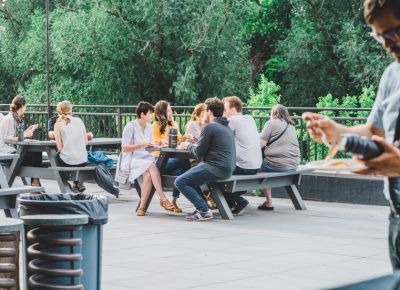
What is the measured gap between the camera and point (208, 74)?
28.6m

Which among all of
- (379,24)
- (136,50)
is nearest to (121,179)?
(379,24)

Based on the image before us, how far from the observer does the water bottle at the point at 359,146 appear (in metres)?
2.67

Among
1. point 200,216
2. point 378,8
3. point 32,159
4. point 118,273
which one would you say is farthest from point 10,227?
point 32,159

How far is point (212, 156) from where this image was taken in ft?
40.2

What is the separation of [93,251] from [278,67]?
89.6ft

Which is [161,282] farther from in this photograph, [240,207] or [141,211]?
[240,207]

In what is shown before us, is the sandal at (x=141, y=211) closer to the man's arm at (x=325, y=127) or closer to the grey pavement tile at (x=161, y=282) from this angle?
the grey pavement tile at (x=161, y=282)

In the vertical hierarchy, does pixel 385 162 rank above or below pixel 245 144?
above

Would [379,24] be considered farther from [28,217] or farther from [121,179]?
[121,179]

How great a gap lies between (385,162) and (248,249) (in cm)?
747

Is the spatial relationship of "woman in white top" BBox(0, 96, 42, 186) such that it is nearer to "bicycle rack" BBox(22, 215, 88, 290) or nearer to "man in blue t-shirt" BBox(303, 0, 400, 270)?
"bicycle rack" BBox(22, 215, 88, 290)

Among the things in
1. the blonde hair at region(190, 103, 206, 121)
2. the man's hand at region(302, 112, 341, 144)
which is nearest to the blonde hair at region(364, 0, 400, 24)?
the man's hand at region(302, 112, 341, 144)

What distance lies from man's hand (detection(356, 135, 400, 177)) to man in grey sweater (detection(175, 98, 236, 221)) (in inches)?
367

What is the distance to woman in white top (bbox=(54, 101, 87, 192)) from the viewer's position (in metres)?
14.5
